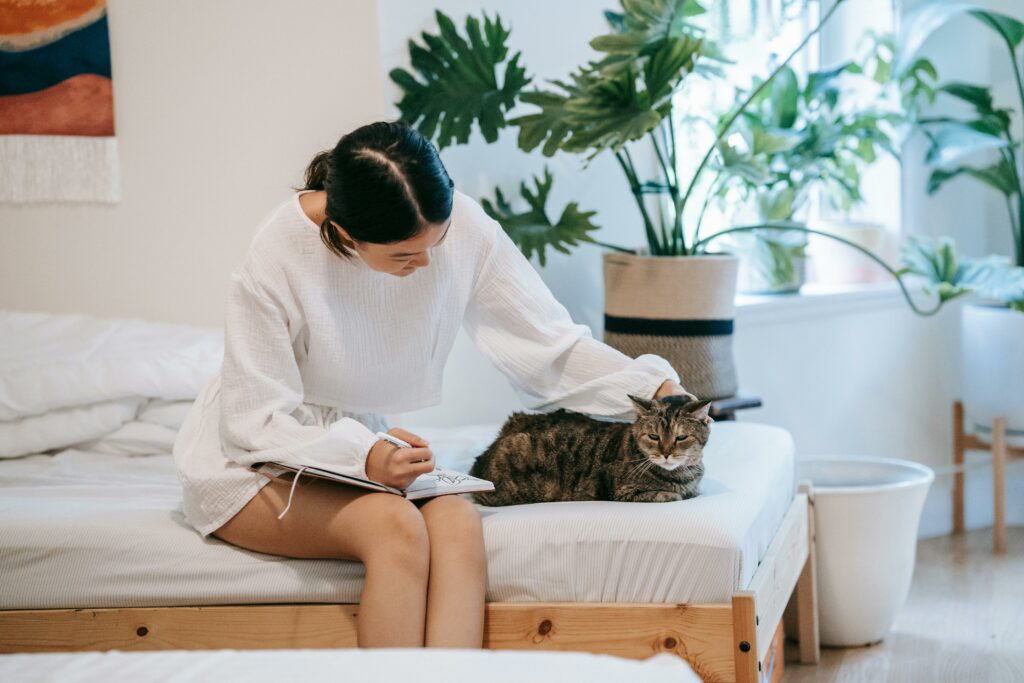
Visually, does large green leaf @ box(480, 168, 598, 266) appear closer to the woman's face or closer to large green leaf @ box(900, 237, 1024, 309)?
the woman's face

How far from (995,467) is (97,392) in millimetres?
2601

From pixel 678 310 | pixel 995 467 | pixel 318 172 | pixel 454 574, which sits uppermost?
pixel 318 172

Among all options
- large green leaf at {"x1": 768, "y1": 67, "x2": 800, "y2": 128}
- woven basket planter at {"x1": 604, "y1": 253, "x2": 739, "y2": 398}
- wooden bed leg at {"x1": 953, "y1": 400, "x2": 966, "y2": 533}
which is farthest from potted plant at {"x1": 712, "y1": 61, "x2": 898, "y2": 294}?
wooden bed leg at {"x1": 953, "y1": 400, "x2": 966, "y2": 533}

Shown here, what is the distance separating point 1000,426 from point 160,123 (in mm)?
2574

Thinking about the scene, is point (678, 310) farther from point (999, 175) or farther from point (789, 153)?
point (999, 175)

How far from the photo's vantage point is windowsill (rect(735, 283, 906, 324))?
346 cm

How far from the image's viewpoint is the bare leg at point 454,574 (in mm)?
1596

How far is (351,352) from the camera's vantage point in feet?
6.37

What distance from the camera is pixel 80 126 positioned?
2770mm

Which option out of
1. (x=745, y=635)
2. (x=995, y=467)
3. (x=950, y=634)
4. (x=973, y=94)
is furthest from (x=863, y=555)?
(x=973, y=94)

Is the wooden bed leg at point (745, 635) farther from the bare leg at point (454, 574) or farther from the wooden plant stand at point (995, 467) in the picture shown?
the wooden plant stand at point (995, 467)

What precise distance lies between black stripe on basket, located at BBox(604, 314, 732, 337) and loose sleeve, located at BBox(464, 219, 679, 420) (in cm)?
73

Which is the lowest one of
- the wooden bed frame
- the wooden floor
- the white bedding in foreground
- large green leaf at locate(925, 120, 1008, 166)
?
the wooden floor

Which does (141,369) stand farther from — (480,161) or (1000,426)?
(1000,426)
